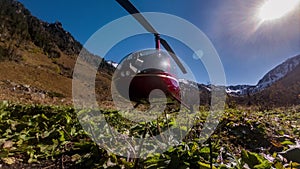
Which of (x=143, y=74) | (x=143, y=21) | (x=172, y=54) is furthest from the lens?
(x=172, y=54)

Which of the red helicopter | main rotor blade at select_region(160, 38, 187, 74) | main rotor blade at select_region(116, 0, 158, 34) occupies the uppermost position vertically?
main rotor blade at select_region(116, 0, 158, 34)

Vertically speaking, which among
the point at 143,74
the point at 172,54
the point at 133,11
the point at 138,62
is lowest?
the point at 143,74

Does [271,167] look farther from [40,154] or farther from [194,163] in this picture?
[40,154]

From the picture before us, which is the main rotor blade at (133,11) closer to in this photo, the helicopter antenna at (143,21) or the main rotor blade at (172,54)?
the helicopter antenna at (143,21)

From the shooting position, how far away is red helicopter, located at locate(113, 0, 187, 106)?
6.60 ft

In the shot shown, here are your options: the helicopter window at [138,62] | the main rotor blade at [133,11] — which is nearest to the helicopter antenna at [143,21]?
the main rotor blade at [133,11]

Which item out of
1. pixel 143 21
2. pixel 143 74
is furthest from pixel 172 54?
pixel 143 74

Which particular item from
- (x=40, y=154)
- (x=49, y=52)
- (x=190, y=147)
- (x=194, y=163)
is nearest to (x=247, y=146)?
(x=190, y=147)

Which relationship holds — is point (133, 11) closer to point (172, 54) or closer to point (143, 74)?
point (143, 74)

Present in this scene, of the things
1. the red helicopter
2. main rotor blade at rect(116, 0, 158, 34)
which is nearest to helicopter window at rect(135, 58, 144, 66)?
the red helicopter

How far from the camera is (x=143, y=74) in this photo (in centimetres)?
206

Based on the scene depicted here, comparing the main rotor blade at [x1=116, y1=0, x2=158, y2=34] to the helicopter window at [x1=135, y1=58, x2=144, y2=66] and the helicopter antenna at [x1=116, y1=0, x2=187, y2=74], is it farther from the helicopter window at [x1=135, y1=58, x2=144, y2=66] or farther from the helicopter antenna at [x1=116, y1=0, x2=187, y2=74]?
the helicopter window at [x1=135, y1=58, x2=144, y2=66]

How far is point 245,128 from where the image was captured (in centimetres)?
374

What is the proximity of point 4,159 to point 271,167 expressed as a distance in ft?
6.92
